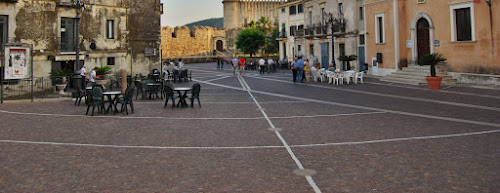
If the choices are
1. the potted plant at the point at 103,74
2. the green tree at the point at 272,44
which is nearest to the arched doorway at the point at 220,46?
the green tree at the point at 272,44

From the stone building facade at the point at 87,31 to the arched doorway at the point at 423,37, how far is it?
1688 cm

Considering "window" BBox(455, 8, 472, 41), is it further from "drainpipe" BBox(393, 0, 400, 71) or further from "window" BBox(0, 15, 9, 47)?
"window" BBox(0, 15, 9, 47)

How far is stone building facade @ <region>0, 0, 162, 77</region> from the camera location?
2197 centimetres

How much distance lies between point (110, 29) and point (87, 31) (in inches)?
67.8

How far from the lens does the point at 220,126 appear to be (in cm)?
1134

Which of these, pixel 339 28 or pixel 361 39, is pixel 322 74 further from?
pixel 339 28

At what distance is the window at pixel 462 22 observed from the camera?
21.5 metres

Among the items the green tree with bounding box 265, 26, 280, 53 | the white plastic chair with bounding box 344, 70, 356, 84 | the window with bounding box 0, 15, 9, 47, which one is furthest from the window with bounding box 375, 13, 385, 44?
the green tree with bounding box 265, 26, 280, 53

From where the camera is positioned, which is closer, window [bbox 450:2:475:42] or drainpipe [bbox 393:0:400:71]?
window [bbox 450:2:475:42]

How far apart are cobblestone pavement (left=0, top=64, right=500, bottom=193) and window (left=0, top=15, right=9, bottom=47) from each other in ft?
25.9

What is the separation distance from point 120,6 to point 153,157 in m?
20.9

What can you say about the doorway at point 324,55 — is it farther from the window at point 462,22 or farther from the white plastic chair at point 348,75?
the window at point 462,22

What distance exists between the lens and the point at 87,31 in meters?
25.0

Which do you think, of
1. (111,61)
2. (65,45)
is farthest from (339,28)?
(65,45)
